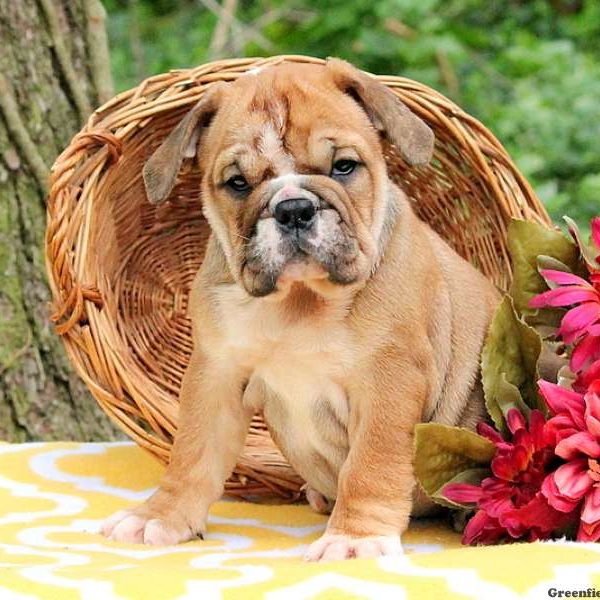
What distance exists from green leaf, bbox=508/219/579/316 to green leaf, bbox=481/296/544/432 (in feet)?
0.44

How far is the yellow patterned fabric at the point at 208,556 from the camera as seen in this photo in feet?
7.58

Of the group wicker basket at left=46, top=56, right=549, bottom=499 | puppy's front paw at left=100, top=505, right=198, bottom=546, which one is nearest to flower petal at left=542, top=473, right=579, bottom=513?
puppy's front paw at left=100, top=505, right=198, bottom=546

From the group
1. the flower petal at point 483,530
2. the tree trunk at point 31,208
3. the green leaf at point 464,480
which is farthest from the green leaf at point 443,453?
the tree trunk at point 31,208

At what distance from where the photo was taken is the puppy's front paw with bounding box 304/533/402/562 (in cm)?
275

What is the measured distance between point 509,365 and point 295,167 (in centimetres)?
74

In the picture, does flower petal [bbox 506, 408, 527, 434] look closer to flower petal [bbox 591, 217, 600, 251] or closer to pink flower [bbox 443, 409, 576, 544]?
pink flower [bbox 443, 409, 576, 544]

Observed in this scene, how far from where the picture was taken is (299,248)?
2783 mm

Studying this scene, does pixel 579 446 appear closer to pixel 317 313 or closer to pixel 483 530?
pixel 483 530

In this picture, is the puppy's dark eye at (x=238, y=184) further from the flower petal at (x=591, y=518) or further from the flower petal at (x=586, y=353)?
the flower petal at (x=591, y=518)

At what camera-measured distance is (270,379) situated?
10.2 feet

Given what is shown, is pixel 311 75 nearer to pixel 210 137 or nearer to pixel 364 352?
pixel 210 137

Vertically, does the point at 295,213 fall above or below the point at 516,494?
above

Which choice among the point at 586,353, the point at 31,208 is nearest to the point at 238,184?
the point at 586,353

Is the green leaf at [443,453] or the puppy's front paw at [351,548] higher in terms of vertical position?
the green leaf at [443,453]
